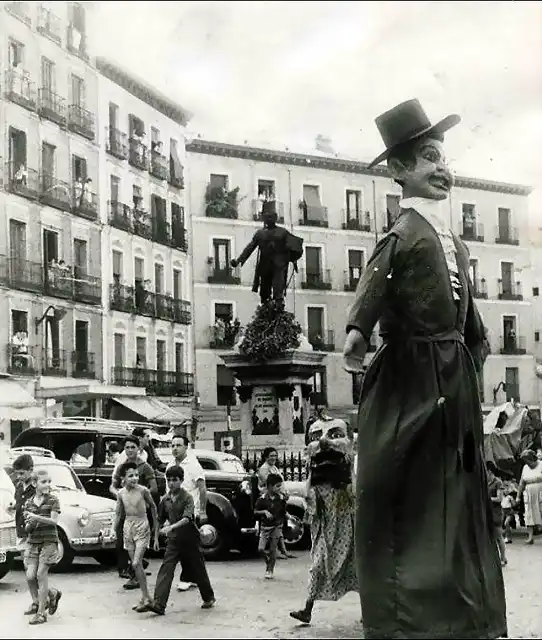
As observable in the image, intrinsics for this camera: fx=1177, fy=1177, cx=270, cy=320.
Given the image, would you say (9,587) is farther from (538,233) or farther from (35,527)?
(538,233)

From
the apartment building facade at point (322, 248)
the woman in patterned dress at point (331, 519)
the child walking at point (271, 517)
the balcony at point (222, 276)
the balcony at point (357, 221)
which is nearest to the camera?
the woman in patterned dress at point (331, 519)

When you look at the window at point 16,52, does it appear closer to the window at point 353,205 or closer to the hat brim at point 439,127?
the hat brim at point 439,127

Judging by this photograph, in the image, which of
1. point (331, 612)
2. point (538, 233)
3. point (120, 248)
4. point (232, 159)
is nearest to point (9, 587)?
point (331, 612)

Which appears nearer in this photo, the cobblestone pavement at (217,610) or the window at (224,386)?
the cobblestone pavement at (217,610)

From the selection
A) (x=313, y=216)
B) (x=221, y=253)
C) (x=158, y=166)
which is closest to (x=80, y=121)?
(x=158, y=166)

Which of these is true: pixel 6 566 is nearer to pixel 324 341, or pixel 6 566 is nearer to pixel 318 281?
pixel 324 341

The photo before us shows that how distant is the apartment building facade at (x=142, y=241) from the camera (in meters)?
9.52

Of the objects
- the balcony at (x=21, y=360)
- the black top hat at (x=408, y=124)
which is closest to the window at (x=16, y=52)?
the balcony at (x=21, y=360)

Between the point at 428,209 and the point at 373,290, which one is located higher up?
the point at 428,209

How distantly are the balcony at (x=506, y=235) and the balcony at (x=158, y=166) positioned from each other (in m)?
3.01

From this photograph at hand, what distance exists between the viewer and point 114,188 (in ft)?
31.8

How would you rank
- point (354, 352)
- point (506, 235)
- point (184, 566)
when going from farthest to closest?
1. point (506, 235)
2. point (184, 566)
3. point (354, 352)

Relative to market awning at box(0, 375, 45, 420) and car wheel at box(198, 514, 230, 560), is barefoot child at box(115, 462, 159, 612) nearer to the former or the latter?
market awning at box(0, 375, 45, 420)

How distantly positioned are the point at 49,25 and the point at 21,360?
2382 millimetres
